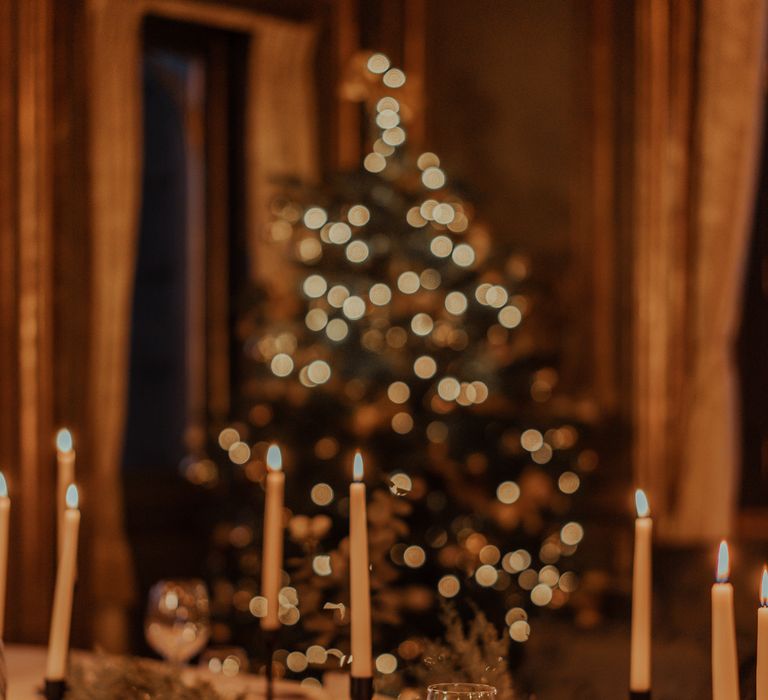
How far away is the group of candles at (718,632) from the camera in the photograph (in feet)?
3.88

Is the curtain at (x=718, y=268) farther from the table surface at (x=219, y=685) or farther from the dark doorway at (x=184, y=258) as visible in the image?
the table surface at (x=219, y=685)

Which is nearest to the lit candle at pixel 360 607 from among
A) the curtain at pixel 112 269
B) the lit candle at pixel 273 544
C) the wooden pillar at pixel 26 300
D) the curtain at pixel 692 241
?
the lit candle at pixel 273 544

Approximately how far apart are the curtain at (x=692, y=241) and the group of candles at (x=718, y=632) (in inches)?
142

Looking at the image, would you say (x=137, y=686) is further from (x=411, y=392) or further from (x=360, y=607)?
(x=411, y=392)

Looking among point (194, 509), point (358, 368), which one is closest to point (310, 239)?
point (358, 368)

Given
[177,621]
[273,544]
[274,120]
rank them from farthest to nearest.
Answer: [274,120], [177,621], [273,544]

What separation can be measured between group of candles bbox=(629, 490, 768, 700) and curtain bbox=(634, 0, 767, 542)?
3595 millimetres

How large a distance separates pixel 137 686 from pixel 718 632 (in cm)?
86

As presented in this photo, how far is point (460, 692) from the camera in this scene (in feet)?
4.40

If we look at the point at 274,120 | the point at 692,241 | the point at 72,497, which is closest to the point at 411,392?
the point at 692,241

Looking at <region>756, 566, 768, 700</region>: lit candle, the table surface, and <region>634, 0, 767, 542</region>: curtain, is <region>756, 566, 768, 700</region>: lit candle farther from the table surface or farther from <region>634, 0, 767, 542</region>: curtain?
<region>634, 0, 767, 542</region>: curtain

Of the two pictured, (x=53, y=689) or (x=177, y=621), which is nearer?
(x=53, y=689)

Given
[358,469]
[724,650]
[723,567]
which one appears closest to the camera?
[724,650]

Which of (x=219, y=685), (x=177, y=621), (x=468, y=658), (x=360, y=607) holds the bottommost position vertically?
(x=219, y=685)
